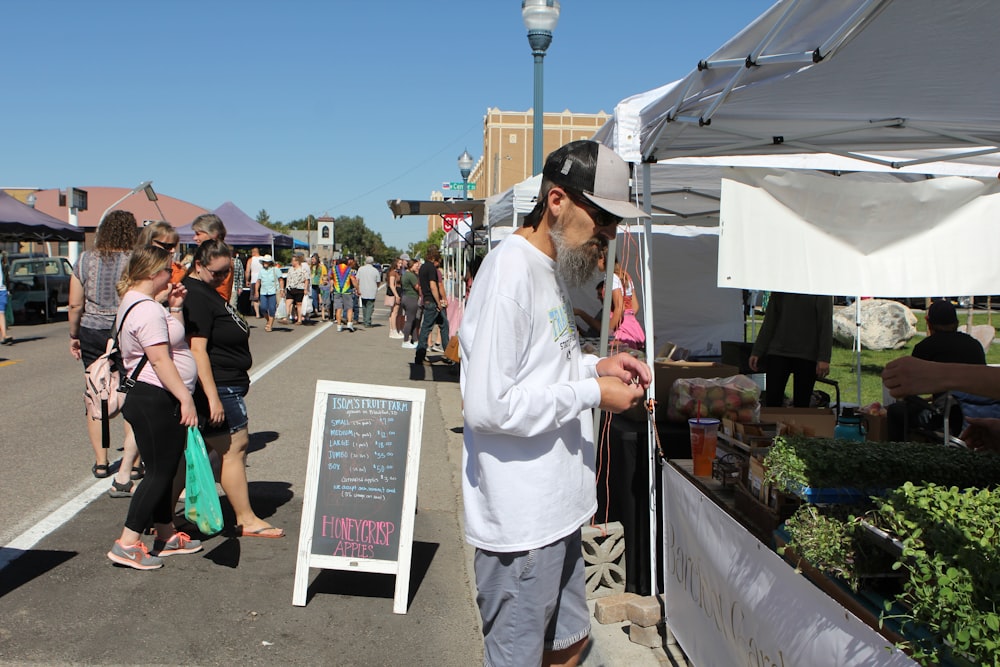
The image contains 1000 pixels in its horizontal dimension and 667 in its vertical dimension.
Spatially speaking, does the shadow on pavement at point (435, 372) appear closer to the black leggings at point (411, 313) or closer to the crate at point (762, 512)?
the black leggings at point (411, 313)

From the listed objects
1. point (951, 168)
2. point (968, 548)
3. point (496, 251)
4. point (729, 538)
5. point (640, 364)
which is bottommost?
point (729, 538)

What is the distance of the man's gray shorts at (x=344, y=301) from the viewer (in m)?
22.2

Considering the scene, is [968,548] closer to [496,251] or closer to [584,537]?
[496,251]

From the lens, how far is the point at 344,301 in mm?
22328

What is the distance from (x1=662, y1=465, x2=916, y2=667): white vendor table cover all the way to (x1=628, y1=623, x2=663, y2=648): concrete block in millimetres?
126

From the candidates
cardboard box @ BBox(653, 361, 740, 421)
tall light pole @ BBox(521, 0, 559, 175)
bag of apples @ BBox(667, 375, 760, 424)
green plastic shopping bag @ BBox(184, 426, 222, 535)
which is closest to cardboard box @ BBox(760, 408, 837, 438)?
bag of apples @ BBox(667, 375, 760, 424)

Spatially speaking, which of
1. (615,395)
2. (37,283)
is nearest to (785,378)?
(615,395)

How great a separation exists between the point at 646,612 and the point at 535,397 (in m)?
2.33

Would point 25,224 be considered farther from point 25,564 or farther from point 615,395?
point 615,395

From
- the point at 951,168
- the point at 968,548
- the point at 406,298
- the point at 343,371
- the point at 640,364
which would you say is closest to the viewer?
the point at 968,548

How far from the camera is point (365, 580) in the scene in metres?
4.87

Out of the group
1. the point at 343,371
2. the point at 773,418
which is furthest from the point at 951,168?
the point at 343,371

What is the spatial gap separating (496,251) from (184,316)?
3187mm

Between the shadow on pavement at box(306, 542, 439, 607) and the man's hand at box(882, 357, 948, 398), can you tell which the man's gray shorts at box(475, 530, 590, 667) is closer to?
the man's hand at box(882, 357, 948, 398)
